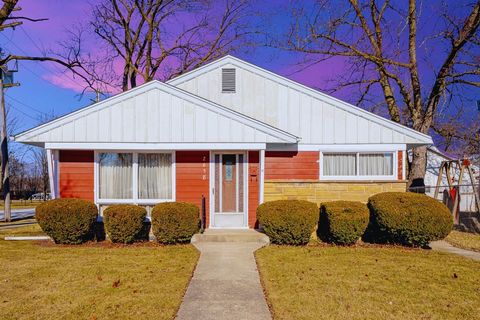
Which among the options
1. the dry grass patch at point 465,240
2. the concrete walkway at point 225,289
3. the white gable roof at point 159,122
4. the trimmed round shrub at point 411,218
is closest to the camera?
the concrete walkway at point 225,289

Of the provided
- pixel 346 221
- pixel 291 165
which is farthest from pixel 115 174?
pixel 346 221

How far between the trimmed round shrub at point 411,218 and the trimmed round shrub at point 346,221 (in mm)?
441

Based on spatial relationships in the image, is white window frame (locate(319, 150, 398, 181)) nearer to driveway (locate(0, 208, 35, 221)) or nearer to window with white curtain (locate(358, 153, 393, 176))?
window with white curtain (locate(358, 153, 393, 176))

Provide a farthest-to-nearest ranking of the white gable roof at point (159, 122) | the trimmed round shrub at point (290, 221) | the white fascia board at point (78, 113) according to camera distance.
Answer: the white gable roof at point (159, 122) → the white fascia board at point (78, 113) → the trimmed round shrub at point (290, 221)

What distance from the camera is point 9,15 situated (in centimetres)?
956

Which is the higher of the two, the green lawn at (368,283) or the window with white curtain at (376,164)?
the window with white curtain at (376,164)

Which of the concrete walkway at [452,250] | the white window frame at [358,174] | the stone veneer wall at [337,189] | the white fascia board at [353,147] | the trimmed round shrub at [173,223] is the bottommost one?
the concrete walkway at [452,250]

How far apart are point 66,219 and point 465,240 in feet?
35.2

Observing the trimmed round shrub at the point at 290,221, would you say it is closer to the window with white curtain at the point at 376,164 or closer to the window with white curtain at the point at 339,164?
the window with white curtain at the point at 339,164

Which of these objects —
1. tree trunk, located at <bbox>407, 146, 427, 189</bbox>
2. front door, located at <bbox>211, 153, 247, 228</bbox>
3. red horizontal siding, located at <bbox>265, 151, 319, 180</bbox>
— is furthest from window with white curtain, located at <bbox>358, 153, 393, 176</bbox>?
tree trunk, located at <bbox>407, 146, 427, 189</bbox>

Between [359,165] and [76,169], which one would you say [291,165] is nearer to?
[359,165]

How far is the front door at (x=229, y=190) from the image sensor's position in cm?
1123

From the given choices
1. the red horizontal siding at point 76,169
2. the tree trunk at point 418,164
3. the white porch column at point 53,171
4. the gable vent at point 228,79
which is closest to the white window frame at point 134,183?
the red horizontal siding at point 76,169

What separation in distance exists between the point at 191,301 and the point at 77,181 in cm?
719
